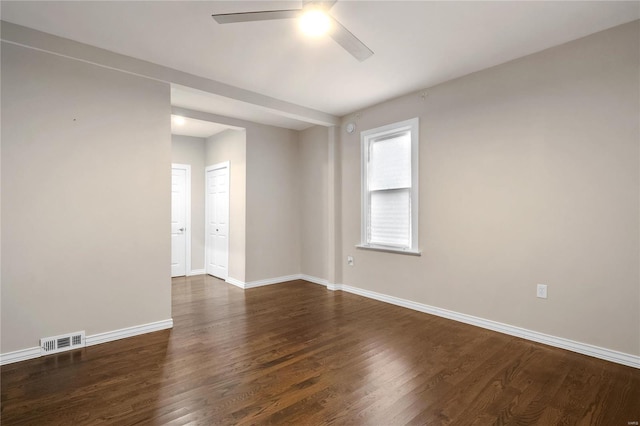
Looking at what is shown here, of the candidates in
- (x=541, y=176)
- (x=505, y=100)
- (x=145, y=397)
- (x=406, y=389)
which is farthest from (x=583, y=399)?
(x=145, y=397)

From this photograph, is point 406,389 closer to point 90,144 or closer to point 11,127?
point 90,144

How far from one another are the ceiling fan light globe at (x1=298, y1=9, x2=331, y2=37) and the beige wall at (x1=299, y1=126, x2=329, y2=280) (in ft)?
8.91

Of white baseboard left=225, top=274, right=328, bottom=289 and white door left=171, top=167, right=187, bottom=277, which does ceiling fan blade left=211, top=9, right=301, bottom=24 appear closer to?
white baseboard left=225, top=274, right=328, bottom=289

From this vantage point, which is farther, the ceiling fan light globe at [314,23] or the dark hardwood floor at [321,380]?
the ceiling fan light globe at [314,23]

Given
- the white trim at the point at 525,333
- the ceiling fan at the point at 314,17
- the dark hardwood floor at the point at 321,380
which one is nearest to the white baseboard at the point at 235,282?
the dark hardwood floor at the point at 321,380

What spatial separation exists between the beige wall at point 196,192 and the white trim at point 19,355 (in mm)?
3474

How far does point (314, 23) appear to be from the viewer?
7.82 feet

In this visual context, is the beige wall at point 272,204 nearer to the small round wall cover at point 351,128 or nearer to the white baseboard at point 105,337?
the small round wall cover at point 351,128

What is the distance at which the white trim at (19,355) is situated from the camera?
8.41 ft

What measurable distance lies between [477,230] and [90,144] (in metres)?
4.01

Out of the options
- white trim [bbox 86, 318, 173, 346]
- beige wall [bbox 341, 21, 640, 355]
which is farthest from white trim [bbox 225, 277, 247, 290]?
beige wall [bbox 341, 21, 640, 355]

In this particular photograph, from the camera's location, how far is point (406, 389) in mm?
2203

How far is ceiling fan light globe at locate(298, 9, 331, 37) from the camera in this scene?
85.3 inches

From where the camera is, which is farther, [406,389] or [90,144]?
[90,144]
